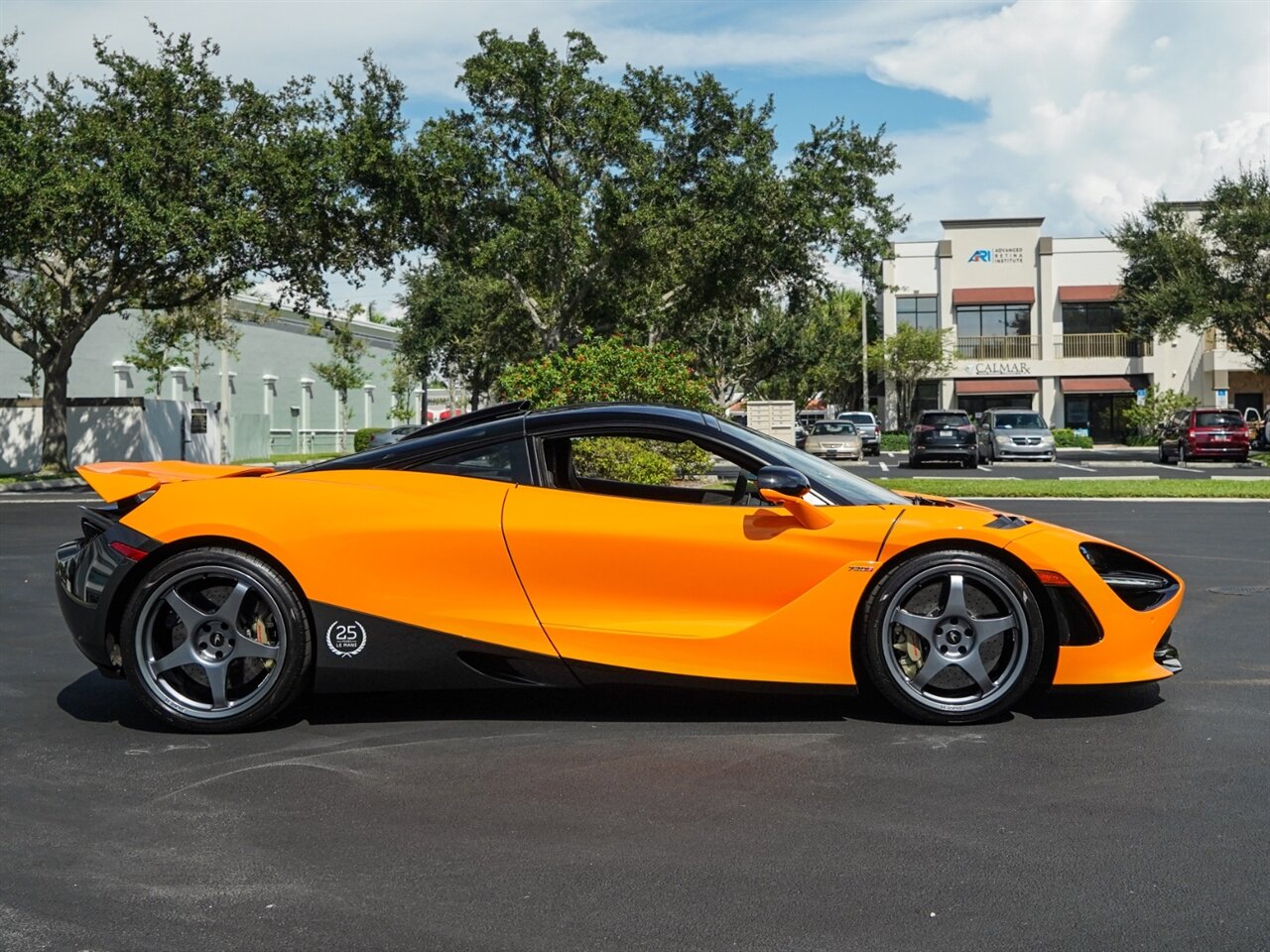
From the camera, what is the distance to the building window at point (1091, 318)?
Result: 63.3 m

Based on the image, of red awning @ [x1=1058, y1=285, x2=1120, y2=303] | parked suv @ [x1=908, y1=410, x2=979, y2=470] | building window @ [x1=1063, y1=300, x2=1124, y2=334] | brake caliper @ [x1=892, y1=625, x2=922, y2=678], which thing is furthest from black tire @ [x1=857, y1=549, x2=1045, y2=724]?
building window @ [x1=1063, y1=300, x2=1124, y2=334]

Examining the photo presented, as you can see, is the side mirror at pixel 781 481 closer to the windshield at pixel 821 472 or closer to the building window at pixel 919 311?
the windshield at pixel 821 472

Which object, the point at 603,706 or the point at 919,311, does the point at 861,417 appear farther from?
the point at 603,706

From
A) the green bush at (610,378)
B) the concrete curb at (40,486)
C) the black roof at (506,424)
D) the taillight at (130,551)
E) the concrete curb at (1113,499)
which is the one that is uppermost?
the green bush at (610,378)

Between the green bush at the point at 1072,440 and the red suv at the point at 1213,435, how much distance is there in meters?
16.8

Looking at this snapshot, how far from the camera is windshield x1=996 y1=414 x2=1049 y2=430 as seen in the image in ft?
136

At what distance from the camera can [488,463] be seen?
18.2 feet

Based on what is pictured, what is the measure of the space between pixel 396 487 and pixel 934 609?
2.26 metres

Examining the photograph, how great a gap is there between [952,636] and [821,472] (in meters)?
0.87

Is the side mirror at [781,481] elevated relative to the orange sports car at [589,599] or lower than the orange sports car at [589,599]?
elevated

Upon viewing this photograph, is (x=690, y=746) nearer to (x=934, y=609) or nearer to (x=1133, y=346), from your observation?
(x=934, y=609)

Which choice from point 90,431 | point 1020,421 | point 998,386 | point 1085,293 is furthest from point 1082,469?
point 1085,293

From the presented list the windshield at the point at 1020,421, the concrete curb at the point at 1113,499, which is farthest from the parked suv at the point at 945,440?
the concrete curb at the point at 1113,499

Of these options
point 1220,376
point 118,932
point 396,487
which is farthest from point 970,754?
point 1220,376
